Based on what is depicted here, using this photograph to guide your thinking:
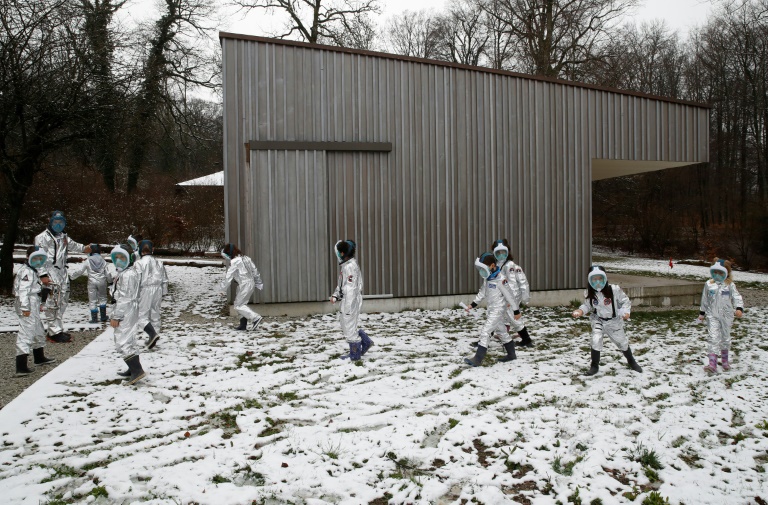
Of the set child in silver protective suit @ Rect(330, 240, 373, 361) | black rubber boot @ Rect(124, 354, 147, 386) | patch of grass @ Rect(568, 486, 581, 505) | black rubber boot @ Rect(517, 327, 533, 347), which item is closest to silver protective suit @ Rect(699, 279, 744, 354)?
black rubber boot @ Rect(517, 327, 533, 347)

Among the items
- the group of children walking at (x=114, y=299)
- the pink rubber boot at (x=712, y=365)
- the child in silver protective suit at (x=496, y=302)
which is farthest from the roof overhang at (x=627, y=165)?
the group of children walking at (x=114, y=299)

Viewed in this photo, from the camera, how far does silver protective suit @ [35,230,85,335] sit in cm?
943

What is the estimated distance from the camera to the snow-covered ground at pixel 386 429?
4.06m

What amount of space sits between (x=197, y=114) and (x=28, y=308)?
26353mm

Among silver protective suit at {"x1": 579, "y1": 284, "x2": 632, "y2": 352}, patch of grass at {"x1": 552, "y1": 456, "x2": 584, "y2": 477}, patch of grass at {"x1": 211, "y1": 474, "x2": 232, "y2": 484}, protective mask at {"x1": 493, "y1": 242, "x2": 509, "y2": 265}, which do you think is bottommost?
patch of grass at {"x1": 552, "y1": 456, "x2": 584, "y2": 477}

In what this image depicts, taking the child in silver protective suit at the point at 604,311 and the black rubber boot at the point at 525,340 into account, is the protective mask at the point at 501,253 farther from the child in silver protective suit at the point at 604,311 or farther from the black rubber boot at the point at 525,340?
the child in silver protective suit at the point at 604,311

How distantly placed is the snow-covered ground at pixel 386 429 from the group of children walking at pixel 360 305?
359 millimetres

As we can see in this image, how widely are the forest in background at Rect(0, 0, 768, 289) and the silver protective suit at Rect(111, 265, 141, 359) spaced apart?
342 inches

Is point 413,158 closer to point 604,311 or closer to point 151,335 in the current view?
Answer: point 604,311

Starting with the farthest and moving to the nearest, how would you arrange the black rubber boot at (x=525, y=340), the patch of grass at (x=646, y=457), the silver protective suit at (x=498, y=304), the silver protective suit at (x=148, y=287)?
the black rubber boot at (x=525, y=340) < the silver protective suit at (x=148, y=287) < the silver protective suit at (x=498, y=304) < the patch of grass at (x=646, y=457)

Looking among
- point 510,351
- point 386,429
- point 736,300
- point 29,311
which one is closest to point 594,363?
point 510,351

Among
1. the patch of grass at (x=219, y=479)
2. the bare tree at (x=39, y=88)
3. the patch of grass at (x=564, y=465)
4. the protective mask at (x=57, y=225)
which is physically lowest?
the patch of grass at (x=564, y=465)

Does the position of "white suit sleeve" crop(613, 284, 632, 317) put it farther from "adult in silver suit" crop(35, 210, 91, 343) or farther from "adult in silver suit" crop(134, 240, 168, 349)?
"adult in silver suit" crop(35, 210, 91, 343)

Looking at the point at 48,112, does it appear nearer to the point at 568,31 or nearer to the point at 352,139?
the point at 352,139
